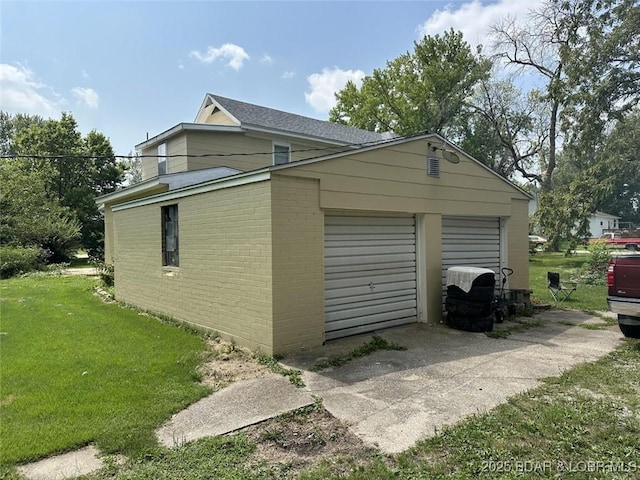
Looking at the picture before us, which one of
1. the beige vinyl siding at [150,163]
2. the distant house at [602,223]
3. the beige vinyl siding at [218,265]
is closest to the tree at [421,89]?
the beige vinyl siding at [150,163]

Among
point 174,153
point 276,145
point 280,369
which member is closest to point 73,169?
point 174,153

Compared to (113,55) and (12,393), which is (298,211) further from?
(113,55)

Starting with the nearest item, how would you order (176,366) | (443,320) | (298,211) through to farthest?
(176,366)
(298,211)
(443,320)

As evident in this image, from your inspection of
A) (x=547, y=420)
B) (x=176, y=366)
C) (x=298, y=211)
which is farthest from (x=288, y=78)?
(x=547, y=420)

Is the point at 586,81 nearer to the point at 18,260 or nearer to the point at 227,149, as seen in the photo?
the point at 227,149

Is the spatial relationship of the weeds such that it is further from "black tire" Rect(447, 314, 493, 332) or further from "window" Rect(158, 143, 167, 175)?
"window" Rect(158, 143, 167, 175)

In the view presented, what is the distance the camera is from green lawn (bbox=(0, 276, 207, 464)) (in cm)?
346

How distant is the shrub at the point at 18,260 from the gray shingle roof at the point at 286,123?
12.8 meters

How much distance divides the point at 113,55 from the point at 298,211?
25.1 ft

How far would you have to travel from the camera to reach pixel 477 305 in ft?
23.3

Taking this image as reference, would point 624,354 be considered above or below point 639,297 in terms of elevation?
below

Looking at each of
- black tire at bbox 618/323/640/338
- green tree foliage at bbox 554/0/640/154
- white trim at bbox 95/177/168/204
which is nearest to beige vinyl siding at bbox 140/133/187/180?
white trim at bbox 95/177/168/204

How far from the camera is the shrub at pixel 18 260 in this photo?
18.8m

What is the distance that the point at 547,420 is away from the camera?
3.53 m
